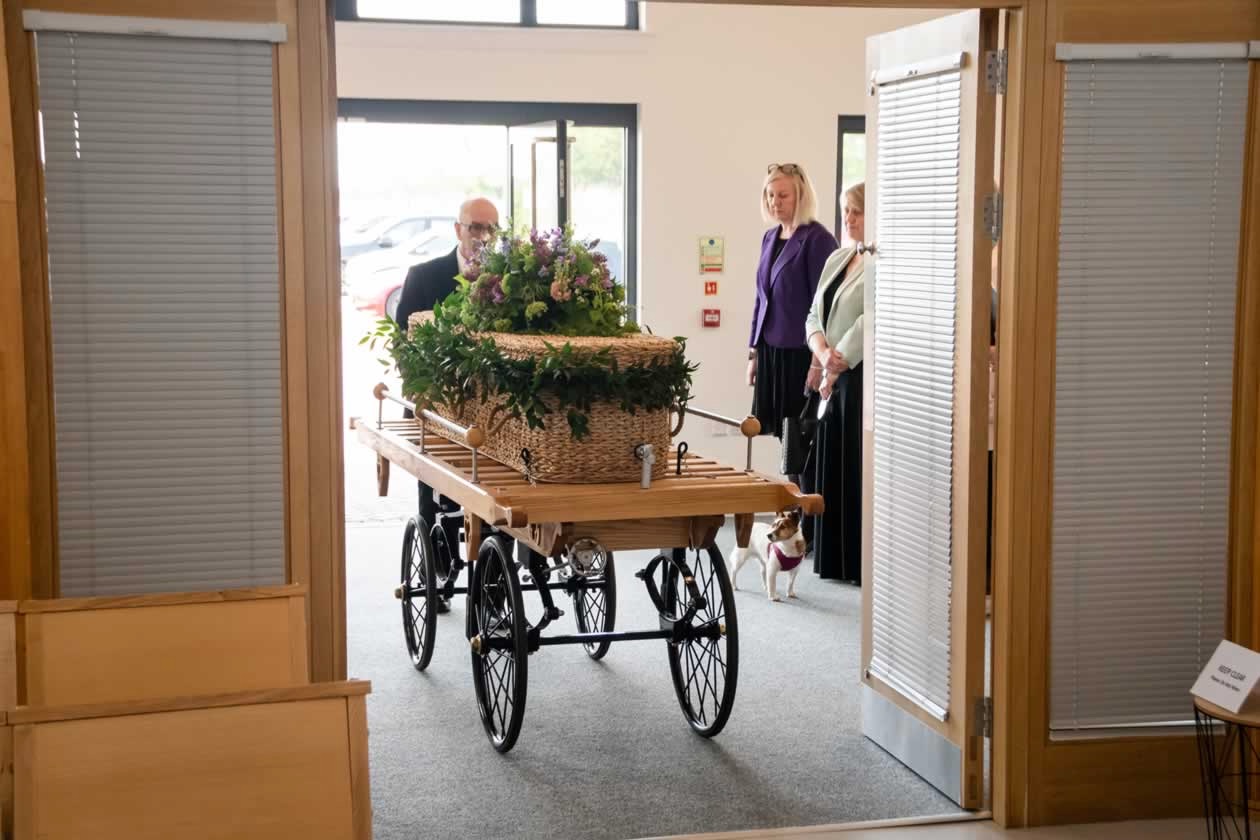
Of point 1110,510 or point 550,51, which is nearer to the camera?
point 1110,510

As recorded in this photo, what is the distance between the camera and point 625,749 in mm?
4582

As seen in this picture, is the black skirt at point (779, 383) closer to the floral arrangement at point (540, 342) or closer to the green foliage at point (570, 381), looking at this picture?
the floral arrangement at point (540, 342)

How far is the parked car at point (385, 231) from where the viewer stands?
8766 millimetres

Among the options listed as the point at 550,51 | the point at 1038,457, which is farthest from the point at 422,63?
the point at 1038,457

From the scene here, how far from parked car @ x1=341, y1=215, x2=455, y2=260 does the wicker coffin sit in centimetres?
478

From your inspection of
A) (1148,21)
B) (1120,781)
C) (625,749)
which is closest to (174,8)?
(1148,21)

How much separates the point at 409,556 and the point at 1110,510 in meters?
2.72

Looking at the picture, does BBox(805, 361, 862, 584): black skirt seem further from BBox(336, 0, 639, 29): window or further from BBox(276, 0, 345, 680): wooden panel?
BBox(276, 0, 345, 680): wooden panel

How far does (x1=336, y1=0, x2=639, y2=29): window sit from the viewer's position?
310 inches

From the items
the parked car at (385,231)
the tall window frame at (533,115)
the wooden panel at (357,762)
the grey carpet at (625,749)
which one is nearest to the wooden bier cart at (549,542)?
the grey carpet at (625,749)

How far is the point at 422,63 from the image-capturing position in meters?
7.82

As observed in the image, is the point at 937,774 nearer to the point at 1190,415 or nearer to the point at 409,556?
the point at 1190,415

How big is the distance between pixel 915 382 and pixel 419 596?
6.78 ft

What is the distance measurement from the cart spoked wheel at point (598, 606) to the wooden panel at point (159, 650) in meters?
2.44
